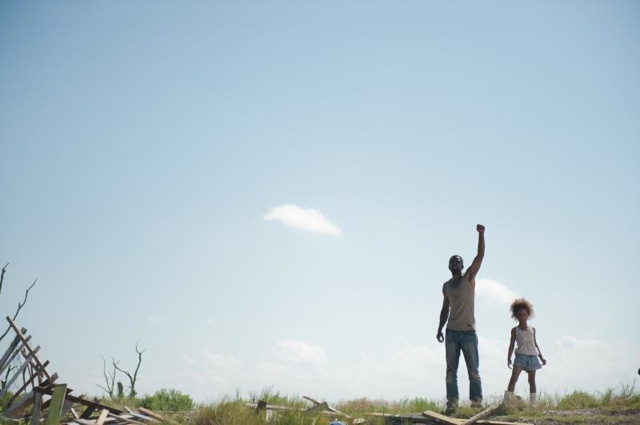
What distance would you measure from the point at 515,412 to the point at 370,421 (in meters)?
2.44

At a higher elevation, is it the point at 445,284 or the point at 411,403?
the point at 445,284

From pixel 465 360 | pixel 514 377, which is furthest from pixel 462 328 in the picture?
pixel 514 377

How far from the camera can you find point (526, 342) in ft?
34.3

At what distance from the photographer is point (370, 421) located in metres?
8.53

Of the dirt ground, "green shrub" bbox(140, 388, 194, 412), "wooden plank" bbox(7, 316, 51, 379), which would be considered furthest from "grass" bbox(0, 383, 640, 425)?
"green shrub" bbox(140, 388, 194, 412)

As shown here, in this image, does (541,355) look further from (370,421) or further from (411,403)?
(370,421)

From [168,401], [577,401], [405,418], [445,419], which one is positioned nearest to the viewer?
[445,419]

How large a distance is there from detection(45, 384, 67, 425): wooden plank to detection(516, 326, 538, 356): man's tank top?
27.6 ft

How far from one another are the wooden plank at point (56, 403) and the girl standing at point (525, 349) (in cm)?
800

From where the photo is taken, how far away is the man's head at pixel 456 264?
9773mm

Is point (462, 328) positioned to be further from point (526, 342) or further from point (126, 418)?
point (126, 418)

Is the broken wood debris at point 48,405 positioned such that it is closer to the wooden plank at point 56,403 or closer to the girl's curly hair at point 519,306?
the wooden plank at point 56,403

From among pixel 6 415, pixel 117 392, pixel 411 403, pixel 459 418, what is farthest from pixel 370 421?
pixel 117 392

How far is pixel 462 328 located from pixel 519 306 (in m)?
1.99
